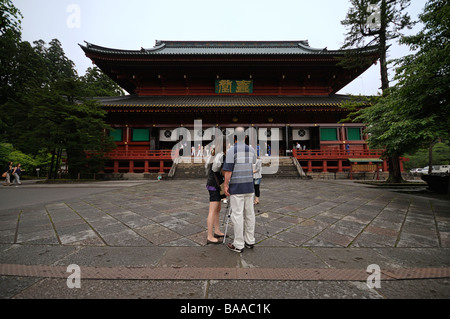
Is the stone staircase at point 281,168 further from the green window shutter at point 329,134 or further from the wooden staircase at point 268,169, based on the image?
the green window shutter at point 329,134

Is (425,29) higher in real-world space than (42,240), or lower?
higher

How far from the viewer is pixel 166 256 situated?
1.91 metres

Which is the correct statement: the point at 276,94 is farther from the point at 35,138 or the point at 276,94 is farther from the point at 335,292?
the point at 35,138

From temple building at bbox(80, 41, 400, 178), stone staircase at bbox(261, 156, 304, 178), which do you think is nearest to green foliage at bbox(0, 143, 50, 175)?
temple building at bbox(80, 41, 400, 178)

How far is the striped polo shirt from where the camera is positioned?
6.70 ft

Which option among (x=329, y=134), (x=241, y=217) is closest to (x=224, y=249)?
(x=241, y=217)

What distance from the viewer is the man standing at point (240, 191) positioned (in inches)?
79.7

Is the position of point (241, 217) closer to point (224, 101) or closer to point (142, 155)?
point (142, 155)

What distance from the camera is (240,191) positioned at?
2.03 m

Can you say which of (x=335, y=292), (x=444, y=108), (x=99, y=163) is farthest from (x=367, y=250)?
(x=99, y=163)

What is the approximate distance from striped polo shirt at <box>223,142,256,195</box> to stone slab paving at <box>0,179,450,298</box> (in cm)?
76

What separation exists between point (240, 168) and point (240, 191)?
28cm

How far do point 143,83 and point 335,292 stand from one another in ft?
56.5

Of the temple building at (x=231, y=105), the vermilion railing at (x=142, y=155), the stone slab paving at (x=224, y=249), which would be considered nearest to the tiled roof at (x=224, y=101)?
the temple building at (x=231, y=105)
